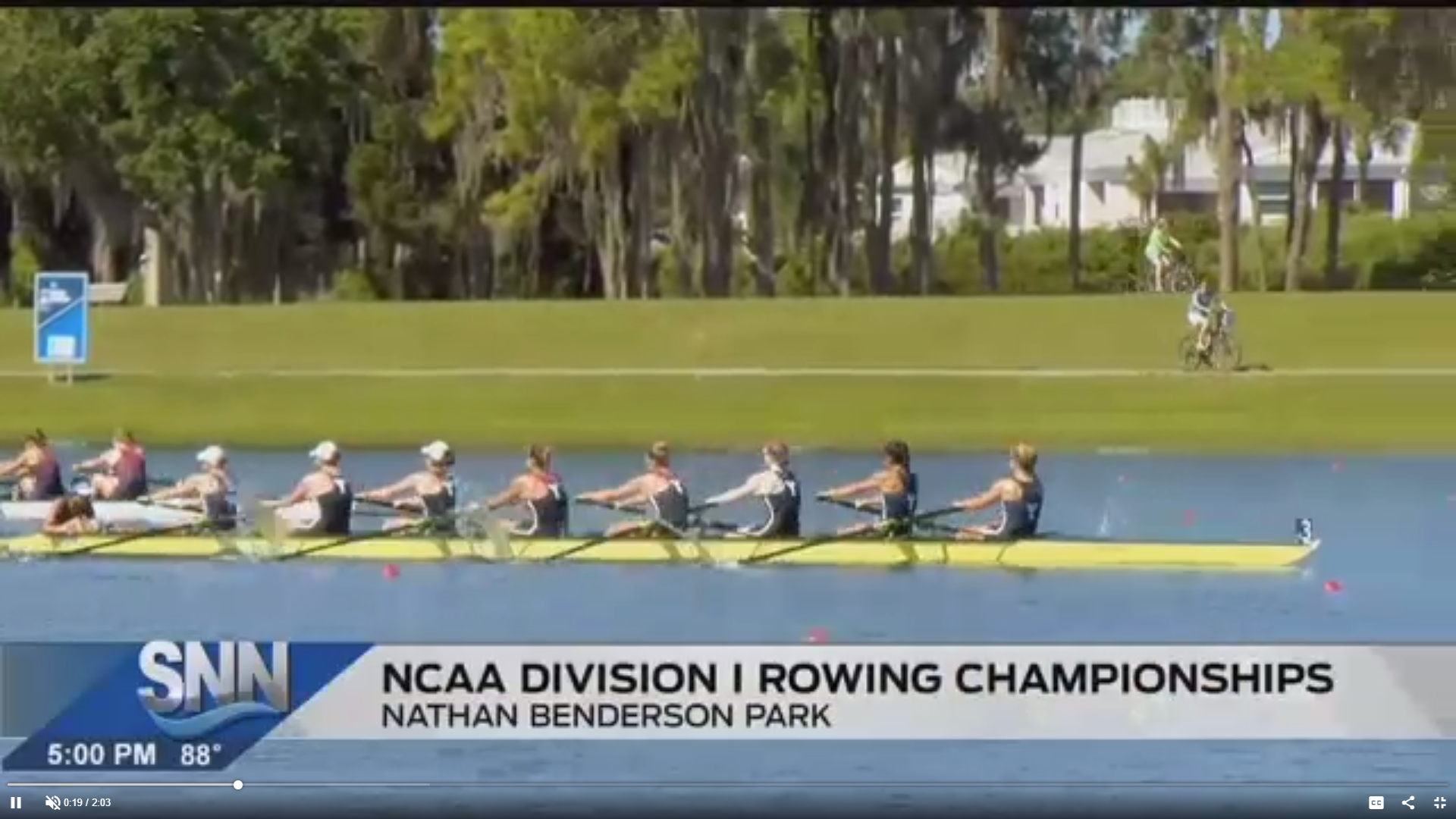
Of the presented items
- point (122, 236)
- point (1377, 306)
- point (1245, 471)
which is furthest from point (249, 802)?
point (122, 236)

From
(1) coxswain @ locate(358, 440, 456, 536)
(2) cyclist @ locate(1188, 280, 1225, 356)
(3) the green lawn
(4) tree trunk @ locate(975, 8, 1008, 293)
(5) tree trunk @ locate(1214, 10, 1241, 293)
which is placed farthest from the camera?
(4) tree trunk @ locate(975, 8, 1008, 293)

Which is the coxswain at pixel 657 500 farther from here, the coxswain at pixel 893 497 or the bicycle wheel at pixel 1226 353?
the bicycle wheel at pixel 1226 353

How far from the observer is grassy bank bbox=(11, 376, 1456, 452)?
103 ft

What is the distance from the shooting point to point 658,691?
11336 millimetres

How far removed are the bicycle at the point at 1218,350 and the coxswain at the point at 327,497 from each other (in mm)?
16555

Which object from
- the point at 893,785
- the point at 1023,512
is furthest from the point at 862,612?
the point at 893,785

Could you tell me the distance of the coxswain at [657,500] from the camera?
20.3 metres

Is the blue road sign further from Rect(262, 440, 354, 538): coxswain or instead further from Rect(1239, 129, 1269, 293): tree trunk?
Rect(1239, 129, 1269, 293): tree trunk

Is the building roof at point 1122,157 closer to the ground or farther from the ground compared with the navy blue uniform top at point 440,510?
farther from the ground

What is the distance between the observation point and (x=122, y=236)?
43.8m

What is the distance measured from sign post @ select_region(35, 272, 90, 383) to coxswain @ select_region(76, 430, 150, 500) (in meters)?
7.29

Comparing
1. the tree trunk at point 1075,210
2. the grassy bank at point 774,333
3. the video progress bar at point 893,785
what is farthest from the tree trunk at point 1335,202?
the video progress bar at point 893,785

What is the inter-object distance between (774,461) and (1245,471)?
10.7m

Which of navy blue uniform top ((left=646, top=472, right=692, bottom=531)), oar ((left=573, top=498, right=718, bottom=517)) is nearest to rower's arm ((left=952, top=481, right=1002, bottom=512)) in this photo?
oar ((left=573, top=498, right=718, bottom=517))
